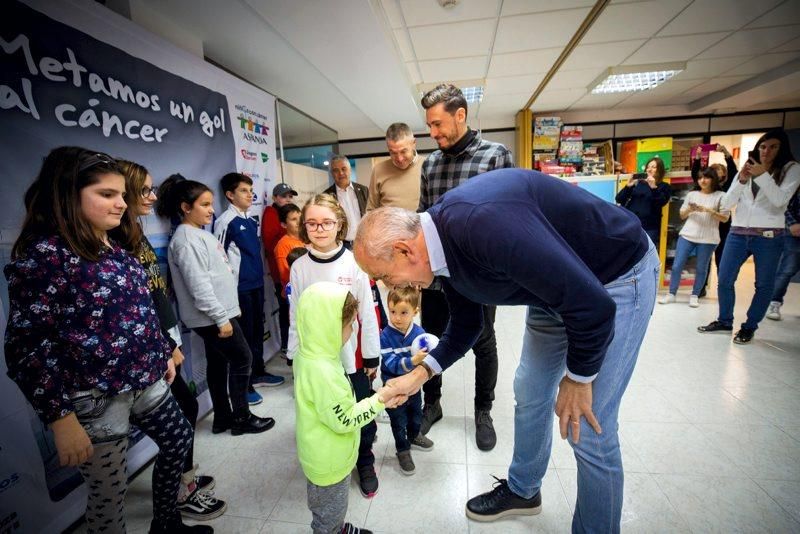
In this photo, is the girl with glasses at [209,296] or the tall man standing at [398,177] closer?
the girl with glasses at [209,296]

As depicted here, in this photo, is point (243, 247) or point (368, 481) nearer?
point (368, 481)

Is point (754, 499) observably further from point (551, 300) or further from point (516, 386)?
point (551, 300)

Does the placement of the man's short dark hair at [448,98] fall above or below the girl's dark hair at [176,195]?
above

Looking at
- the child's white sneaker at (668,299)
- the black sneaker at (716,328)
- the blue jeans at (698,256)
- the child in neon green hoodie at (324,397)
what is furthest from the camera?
the child's white sneaker at (668,299)

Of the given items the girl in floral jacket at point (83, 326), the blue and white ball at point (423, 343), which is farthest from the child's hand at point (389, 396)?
the girl in floral jacket at point (83, 326)

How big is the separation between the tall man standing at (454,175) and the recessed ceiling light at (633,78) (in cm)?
385

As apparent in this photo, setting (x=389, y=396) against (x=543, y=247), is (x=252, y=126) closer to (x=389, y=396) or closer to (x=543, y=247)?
(x=389, y=396)

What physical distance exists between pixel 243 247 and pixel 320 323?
1682mm

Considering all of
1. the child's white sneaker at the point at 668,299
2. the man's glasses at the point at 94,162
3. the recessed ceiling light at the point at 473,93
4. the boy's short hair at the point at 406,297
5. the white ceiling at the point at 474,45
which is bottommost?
the child's white sneaker at the point at 668,299

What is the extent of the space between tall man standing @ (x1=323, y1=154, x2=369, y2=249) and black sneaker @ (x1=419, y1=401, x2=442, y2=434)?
1.81 meters

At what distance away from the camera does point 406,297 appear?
1.67 m

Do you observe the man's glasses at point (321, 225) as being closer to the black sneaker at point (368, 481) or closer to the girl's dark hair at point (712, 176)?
the black sneaker at point (368, 481)

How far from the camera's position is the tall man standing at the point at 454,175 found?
5.40ft

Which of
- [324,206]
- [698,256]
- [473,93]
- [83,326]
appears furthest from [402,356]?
[473,93]
